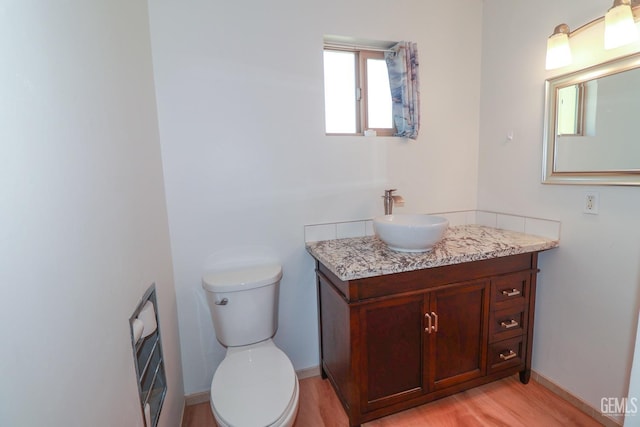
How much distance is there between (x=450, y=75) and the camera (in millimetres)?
2023

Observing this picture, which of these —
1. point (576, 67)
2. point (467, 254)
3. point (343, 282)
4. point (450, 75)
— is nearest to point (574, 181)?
point (576, 67)

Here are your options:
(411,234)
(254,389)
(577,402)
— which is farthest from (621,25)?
(254,389)

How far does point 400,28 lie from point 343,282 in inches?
62.9

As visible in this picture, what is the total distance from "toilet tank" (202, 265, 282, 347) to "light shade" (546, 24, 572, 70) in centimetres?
177

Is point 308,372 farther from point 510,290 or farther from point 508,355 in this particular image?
point 510,290

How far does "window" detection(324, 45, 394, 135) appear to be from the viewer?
1888mm

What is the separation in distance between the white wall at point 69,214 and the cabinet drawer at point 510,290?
1.69m

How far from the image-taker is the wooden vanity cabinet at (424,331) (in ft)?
4.66

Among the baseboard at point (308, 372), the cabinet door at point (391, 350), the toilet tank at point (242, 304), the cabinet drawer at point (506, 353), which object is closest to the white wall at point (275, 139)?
the baseboard at point (308, 372)

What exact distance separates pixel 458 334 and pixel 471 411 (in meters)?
0.45

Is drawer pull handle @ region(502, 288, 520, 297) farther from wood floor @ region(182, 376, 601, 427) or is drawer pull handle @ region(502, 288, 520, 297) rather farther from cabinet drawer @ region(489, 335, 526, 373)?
wood floor @ region(182, 376, 601, 427)

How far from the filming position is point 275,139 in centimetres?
171

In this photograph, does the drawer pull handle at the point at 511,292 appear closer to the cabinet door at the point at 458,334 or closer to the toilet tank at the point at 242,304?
the cabinet door at the point at 458,334

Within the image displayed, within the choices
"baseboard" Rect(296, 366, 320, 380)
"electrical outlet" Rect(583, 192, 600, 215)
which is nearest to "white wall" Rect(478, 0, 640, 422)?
"electrical outlet" Rect(583, 192, 600, 215)
